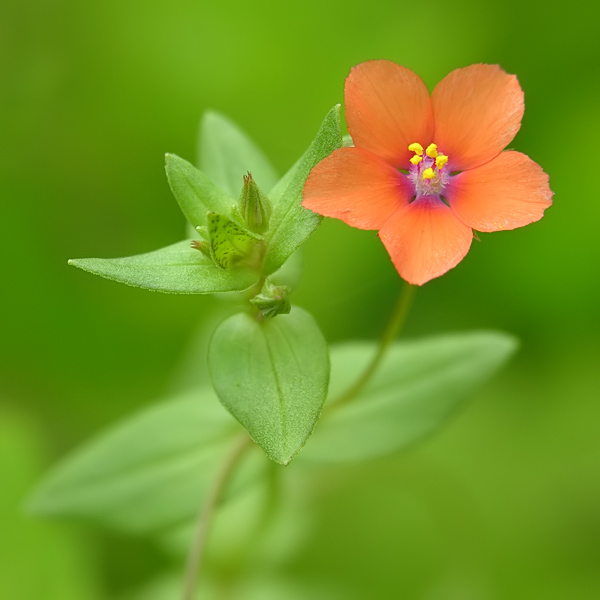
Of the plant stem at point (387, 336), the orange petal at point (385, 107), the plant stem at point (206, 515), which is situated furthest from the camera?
the plant stem at point (206, 515)

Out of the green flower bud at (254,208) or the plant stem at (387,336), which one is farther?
the plant stem at (387,336)

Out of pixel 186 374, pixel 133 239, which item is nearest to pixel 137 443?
pixel 186 374

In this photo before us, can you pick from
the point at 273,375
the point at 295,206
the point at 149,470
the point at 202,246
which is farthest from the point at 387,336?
the point at 149,470

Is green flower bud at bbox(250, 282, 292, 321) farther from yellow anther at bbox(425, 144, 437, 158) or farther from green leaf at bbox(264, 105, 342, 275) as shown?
yellow anther at bbox(425, 144, 437, 158)

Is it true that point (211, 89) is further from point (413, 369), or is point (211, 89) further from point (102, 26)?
point (413, 369)

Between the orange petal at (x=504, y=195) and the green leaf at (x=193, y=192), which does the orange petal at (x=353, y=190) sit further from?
the green leaf at (x=193, y=192)

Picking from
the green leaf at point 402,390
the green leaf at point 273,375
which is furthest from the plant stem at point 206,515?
the green leaf at point 273,375
